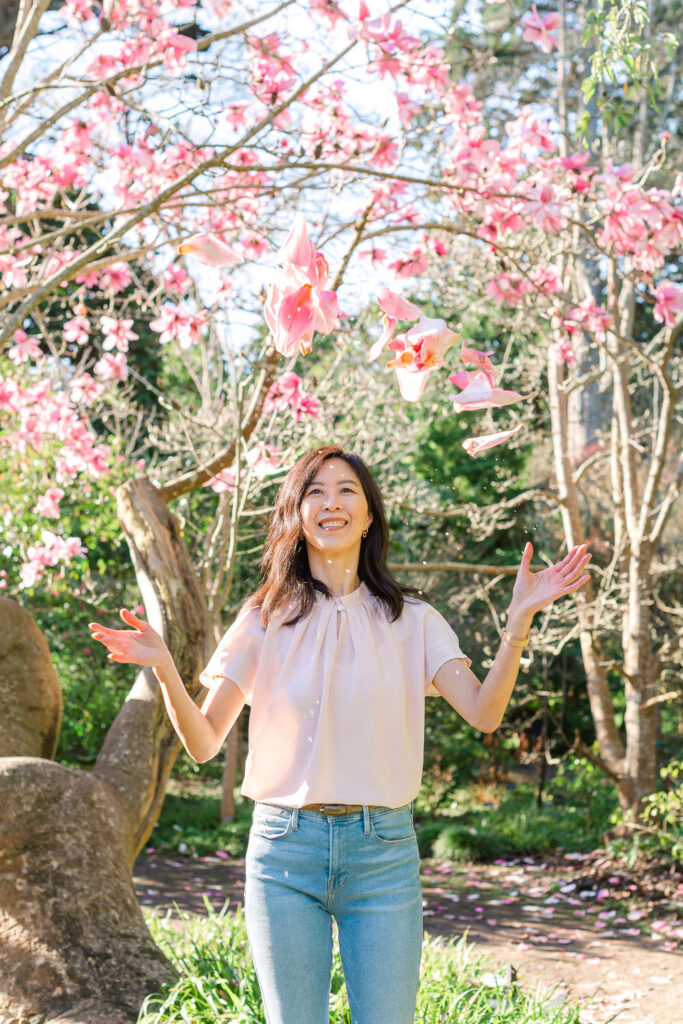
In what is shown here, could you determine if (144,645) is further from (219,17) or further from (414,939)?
(219,17)

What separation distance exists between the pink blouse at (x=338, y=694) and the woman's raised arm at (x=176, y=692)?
0.04 metres

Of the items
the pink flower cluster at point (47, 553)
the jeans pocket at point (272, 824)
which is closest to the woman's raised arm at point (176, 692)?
the jeans pocket at point (272, 824)

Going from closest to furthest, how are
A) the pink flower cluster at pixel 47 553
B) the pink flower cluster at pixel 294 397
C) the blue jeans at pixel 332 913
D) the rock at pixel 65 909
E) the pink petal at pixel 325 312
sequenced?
the blue jeans at pixel 332 913 → the pink petal at pixel 325 312 → the rock at pixel 65 909 → the pink flower cluster at pixel 294 397 → the pink flower cluster at pixel 47 553

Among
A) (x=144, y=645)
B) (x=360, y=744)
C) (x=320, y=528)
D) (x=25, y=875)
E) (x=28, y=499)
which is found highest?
(x=28, y=499)

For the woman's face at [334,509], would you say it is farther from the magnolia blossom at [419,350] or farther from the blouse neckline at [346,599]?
the magnolia blossom at [419,350]

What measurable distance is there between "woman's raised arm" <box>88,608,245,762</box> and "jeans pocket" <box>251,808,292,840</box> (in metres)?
0.14

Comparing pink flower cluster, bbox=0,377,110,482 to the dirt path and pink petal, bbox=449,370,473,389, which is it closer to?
the dirt path

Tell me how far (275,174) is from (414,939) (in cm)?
405

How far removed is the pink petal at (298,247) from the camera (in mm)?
1752

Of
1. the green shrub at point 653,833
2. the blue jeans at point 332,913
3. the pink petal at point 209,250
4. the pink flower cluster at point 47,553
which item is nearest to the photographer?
the blue jeans at point 332,913

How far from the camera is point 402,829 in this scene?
164 centimetres

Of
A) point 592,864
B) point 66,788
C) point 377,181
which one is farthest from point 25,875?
point 592,864

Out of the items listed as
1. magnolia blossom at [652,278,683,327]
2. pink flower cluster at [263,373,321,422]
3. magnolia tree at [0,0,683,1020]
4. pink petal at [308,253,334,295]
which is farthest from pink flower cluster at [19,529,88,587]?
pink petal at [308,253,334,295]

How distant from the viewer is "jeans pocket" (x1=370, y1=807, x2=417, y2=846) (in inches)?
63.2
